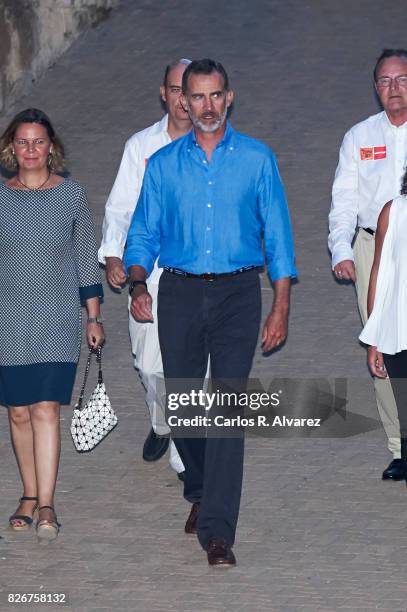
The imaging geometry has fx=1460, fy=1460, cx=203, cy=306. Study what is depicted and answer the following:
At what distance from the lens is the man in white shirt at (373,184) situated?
25.6 feet

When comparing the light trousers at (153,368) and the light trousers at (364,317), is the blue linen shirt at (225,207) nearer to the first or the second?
the light trousers at (153,368)

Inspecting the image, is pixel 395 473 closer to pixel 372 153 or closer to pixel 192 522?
pixel 192 522

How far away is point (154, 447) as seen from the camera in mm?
8234

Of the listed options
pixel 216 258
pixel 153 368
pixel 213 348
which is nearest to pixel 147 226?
pixel 216 258

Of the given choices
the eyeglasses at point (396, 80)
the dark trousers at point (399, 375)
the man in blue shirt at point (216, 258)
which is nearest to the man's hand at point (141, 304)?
the man in blue shirt at point (216, 258)

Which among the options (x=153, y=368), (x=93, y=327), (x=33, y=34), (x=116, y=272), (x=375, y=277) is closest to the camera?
(x=375, y=277)

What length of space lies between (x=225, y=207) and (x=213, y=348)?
0.68 meters

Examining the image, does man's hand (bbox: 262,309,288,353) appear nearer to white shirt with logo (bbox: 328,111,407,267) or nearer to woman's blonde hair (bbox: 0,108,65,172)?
white shirt with logo (bbox: 328,111,407,267)

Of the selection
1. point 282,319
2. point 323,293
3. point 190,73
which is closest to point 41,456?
point 282,319

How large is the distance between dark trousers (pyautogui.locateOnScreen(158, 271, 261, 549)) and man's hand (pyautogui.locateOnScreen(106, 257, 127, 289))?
50cm

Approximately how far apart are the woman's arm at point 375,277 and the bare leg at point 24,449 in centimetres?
174

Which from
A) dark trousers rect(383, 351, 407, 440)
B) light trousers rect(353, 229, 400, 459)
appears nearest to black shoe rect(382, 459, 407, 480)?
light trousers rect(353, 229, 400, 459)

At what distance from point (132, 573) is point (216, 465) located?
2.08ft

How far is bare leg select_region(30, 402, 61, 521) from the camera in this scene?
23.6ft
